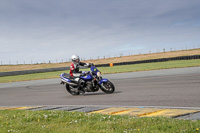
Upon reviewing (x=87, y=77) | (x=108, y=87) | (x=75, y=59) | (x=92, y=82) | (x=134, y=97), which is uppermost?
(x=75, y=59)

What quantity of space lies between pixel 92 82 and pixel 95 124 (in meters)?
5.79

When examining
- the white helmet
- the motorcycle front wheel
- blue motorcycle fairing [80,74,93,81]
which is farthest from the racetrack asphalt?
the white helmet

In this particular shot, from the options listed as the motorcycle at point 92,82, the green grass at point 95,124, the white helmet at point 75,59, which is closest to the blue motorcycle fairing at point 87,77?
the motorcycle at point 92,82

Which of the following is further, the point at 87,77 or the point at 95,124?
the point at 87,77

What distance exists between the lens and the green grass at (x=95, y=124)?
4488 millimetres

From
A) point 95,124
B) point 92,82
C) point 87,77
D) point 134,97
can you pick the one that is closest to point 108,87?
point 92,82

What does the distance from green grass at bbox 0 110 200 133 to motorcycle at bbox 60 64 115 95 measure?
4534mm

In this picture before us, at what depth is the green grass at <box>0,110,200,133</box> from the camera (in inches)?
177

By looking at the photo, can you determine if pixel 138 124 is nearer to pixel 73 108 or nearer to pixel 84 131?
pixel 84 131

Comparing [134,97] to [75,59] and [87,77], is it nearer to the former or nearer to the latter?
[87,77]

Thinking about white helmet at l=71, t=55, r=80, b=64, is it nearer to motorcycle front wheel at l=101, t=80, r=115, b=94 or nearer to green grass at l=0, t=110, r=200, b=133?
motorcycle front wheel at l=101, t=80, r=115, b=94

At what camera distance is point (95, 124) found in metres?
5.13

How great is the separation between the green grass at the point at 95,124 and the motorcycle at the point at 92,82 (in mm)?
4534

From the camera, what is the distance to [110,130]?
458cm
